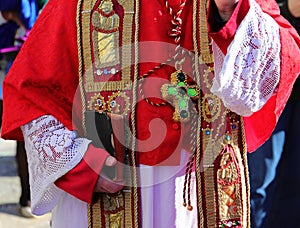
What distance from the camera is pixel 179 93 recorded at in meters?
1.96

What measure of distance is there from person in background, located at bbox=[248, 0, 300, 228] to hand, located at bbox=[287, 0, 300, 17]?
3 cm

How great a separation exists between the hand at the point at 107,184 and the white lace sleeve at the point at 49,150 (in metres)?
0.08

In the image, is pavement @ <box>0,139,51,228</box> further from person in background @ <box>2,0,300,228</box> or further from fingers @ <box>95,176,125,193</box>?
fingers @ <box>95,176,125,193</box>

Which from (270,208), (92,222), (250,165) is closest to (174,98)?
(92,222)

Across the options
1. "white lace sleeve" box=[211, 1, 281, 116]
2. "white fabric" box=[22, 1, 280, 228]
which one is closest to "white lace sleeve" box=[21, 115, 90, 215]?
"white fabric" box=[22, 1, 280, 228]

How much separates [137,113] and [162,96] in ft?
0.31

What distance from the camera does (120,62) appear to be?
2002 millimetres

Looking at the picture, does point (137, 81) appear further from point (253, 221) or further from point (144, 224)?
point (253, 221)

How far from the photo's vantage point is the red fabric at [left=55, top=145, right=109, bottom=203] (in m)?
1.94

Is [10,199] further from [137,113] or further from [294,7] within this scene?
[137,113]

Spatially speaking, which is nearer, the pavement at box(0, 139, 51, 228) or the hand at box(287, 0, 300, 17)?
the hand at box(287, 0, 300, 17)

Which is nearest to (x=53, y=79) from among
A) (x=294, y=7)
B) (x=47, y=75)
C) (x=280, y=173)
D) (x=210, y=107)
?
(x=47, y=75)

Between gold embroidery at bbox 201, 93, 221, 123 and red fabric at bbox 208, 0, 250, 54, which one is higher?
red fabric at bbox 208, 0, 250, 54

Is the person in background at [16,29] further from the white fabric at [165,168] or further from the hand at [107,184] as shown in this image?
the hand at [107,184]
